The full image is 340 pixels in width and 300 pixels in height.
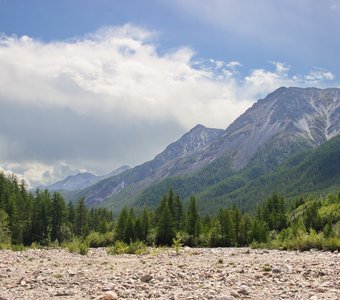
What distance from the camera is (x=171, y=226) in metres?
77.6

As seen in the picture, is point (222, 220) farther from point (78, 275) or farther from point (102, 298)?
point (102, 298)

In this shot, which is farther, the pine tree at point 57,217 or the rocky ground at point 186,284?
the pine tree at point 57,217

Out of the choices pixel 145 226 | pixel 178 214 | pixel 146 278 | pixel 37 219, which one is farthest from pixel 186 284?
pixel 37 219

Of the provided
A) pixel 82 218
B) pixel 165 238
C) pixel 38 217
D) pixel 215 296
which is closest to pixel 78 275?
pixel 215 296

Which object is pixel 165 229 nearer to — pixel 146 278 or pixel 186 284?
pixel 146 278

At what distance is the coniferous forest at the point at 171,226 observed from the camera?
66.8m

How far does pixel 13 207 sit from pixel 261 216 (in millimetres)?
59695

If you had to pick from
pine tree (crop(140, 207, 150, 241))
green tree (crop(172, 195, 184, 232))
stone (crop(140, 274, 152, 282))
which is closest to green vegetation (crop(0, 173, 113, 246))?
pine tree (crop(140, 207, 150, 241))

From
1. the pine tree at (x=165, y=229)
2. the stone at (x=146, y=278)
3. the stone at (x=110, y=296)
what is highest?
the pine tree at (x=165, y=229)

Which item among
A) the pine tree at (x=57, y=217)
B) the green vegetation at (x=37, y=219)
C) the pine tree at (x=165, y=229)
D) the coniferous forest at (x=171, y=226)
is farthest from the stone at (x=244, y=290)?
the pine tree at (x=57, y=217)

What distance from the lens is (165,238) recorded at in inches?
3054

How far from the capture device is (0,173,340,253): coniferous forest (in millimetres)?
66750

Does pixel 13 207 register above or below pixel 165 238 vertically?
above

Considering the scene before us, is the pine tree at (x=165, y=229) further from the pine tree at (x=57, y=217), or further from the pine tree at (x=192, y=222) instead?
the pine tree at (x=57, y=217)
